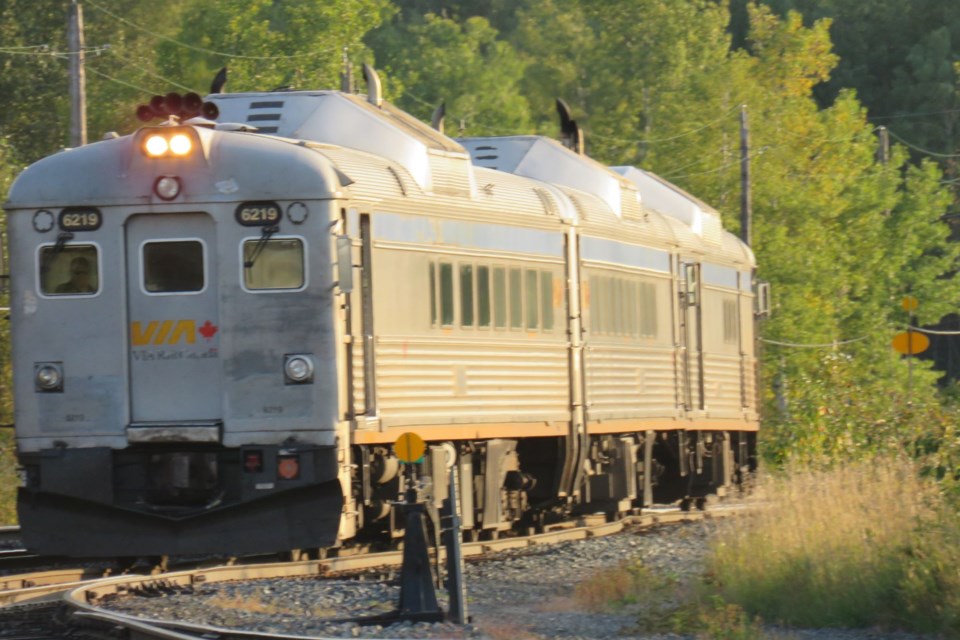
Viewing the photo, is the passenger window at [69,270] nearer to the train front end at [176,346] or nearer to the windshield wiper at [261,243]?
the train front end at [176,346]

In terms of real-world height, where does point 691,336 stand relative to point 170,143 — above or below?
below

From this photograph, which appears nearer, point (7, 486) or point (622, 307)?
point (622, 307)

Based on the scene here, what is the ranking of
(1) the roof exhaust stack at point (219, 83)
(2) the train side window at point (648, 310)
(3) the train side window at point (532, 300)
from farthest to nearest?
(2) the train side window at point (648, 310)
(1) the roof exhaust stack at point (219, 83)
(3) the train side window at point (532, 300)

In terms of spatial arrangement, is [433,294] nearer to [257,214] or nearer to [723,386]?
[257,214]

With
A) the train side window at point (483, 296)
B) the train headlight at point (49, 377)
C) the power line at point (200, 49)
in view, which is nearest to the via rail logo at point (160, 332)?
the train headlight at point (49, 377)

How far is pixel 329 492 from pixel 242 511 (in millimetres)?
639

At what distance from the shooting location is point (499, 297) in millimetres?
16391

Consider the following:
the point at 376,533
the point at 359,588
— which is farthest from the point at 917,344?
the point at 359,588

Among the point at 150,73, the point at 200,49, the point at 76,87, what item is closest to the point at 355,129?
the point at 76,87

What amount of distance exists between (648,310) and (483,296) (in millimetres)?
4481

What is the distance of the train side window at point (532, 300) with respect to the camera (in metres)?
16.9

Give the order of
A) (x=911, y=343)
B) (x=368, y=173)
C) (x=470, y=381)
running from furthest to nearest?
(x=911, y=343) → (x=470, y=381) → (x=368, y=173)

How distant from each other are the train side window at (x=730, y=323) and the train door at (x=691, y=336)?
1.45 meters

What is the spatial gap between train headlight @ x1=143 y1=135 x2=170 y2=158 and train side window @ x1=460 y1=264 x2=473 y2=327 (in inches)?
116
